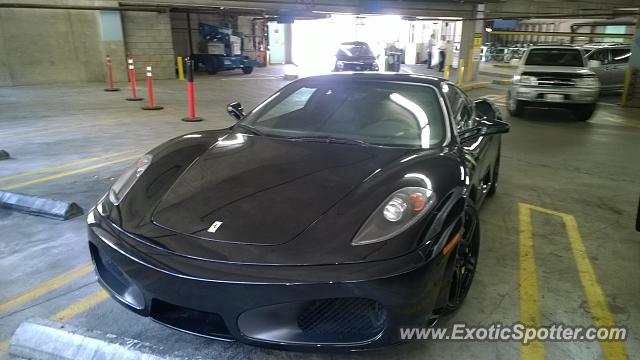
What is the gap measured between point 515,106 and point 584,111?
141 cm

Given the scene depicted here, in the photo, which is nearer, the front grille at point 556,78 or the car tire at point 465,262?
the car tire at point 465,262

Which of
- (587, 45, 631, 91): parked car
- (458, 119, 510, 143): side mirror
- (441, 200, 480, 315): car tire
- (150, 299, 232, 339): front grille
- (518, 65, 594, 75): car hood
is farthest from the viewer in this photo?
(587, 45, 631, 91): parked car

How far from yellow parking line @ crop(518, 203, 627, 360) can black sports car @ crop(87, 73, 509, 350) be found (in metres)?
0.76

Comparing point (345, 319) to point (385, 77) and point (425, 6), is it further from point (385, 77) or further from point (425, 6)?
point (425, 6)

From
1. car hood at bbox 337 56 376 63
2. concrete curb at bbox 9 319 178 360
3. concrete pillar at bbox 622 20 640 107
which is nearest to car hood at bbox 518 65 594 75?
concrete pillar at bbox 622 20 640 107

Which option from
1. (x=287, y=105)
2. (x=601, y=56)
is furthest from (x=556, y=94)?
(x=287, y=105)

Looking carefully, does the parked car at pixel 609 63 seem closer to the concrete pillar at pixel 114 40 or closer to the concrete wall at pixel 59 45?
A: the concrete pillar at pixel 114 40

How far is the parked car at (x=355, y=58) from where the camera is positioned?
727 inches

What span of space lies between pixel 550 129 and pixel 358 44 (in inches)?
465

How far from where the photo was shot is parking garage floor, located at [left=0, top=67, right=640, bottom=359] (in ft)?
7.89

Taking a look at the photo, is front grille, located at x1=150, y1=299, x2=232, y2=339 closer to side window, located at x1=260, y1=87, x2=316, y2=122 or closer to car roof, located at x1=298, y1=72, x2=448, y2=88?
side window, located at x1=260, y1=87, x2=316, y2=122

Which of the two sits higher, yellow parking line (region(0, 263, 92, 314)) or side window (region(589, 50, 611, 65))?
side window (region(589, 50, 611, 65))

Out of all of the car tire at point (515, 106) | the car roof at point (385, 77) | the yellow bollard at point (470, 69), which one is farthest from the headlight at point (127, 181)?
the yellow bollard at point (470, 69)

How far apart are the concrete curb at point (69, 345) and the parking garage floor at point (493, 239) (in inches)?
5.2
